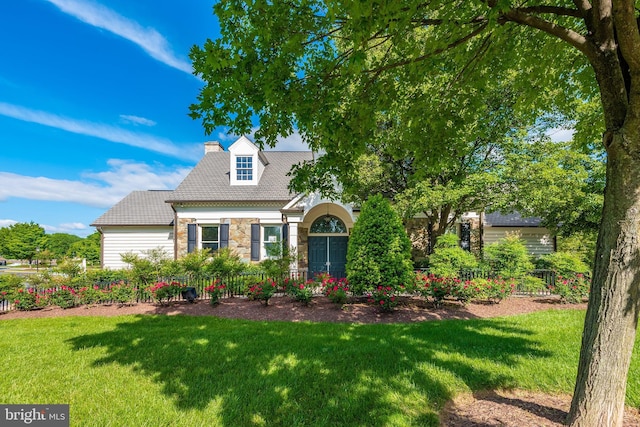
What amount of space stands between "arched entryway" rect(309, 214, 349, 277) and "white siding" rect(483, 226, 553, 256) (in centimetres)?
826

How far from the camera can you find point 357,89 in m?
4.34

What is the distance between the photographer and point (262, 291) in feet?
29.6


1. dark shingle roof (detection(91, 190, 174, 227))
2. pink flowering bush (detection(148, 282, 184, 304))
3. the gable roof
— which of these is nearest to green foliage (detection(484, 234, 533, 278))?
the gable roof

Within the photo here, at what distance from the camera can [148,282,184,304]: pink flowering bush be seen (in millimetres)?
9242

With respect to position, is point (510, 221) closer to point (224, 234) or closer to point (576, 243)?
point (576, 243)

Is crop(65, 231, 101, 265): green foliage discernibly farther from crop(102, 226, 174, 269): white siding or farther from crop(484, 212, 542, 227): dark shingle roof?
crop(484, 212, 542, 227): dark shingle roof

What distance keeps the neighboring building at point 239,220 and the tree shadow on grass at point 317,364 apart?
23.6 ft

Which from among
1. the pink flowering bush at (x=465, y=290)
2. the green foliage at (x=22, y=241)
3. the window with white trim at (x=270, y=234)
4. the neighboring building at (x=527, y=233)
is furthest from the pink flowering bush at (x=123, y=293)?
the green foliage at (x=22, y=241)

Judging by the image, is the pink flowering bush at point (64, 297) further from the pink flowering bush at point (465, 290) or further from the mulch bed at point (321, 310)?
the pink flowering bush at point (465, 290)

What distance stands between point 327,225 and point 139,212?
38.1 ft

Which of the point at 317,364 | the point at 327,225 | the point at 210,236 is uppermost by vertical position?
the point at 327,225

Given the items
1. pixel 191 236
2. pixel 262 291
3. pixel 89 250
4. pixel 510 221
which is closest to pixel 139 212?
pixel 191 236

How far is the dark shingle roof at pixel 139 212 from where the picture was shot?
671 inches

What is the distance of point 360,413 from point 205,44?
447cm
